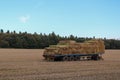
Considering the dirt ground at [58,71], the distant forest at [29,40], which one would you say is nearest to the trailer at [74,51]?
the dirt ground at [58,71]

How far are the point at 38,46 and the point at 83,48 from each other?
52814 millimetres

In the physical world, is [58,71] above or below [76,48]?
below

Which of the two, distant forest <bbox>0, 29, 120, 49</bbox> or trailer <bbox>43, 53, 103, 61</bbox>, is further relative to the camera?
distant forest <bbox>0, 29, 120, 49</bbox>

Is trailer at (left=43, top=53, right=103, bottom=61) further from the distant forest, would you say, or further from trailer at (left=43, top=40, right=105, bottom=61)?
the distant forest

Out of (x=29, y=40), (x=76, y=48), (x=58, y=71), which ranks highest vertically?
(x=29, y=40)

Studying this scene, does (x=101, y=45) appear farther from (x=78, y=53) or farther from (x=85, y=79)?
(x=85, y=79)

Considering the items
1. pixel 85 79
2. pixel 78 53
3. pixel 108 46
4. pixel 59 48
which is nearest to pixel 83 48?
pixel 78 53

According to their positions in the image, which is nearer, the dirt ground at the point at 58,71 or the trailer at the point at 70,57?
the dirt ground at the point at 58,71

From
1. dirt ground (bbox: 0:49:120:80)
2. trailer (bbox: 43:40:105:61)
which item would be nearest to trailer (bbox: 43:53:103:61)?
trailer (bbox: 43:40:105:61)

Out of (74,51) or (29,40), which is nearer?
(74,51)

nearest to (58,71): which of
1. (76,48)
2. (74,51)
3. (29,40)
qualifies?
(74,51)

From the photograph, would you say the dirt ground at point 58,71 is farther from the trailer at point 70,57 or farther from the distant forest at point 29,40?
the distant forest at point 29,40

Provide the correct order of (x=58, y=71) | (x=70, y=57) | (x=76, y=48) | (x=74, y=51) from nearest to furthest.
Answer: (x=58, y=71) < (x=70, y=57) < (x=74, y=51) < (x=76, y=48)

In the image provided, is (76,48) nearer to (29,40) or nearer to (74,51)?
(74,51)
